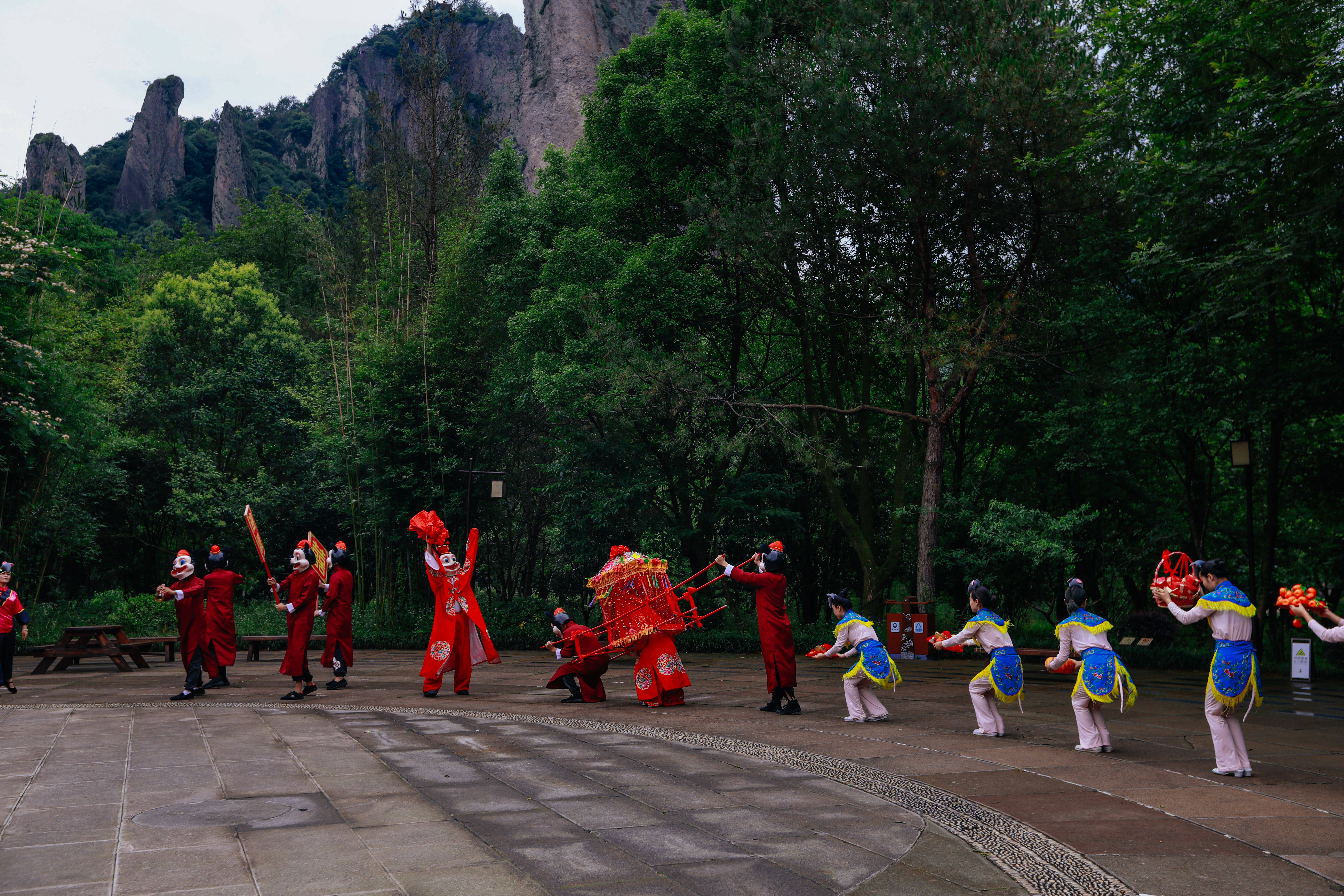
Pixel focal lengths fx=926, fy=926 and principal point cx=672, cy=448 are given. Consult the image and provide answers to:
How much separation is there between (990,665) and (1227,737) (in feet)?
7.11

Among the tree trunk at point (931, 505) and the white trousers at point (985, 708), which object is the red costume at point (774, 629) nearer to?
the white trousers at point (985, 708)

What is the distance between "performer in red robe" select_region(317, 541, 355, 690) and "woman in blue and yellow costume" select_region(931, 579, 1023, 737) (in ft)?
25.6

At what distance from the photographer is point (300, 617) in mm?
11688

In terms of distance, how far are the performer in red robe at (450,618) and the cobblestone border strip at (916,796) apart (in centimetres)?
108

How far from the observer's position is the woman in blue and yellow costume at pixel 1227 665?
714 centimetres

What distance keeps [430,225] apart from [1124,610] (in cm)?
2459

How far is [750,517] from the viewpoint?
70.3ft

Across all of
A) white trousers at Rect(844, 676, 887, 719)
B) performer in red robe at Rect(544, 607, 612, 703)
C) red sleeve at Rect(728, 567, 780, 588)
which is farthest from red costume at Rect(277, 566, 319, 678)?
white trousers at Rect(844, 676, 887, 719)

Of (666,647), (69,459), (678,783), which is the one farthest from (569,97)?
(678,783)

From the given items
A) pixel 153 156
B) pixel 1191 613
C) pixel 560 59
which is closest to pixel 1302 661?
pixel 1191 613

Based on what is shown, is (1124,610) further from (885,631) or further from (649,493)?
(649,493)

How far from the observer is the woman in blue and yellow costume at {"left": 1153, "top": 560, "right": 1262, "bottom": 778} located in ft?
23.4

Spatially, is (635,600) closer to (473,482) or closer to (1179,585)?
(1179,585)

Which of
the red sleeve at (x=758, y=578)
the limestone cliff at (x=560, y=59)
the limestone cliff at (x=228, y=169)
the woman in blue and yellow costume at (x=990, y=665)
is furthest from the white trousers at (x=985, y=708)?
the limestone cliff at (x=228, y=169)
